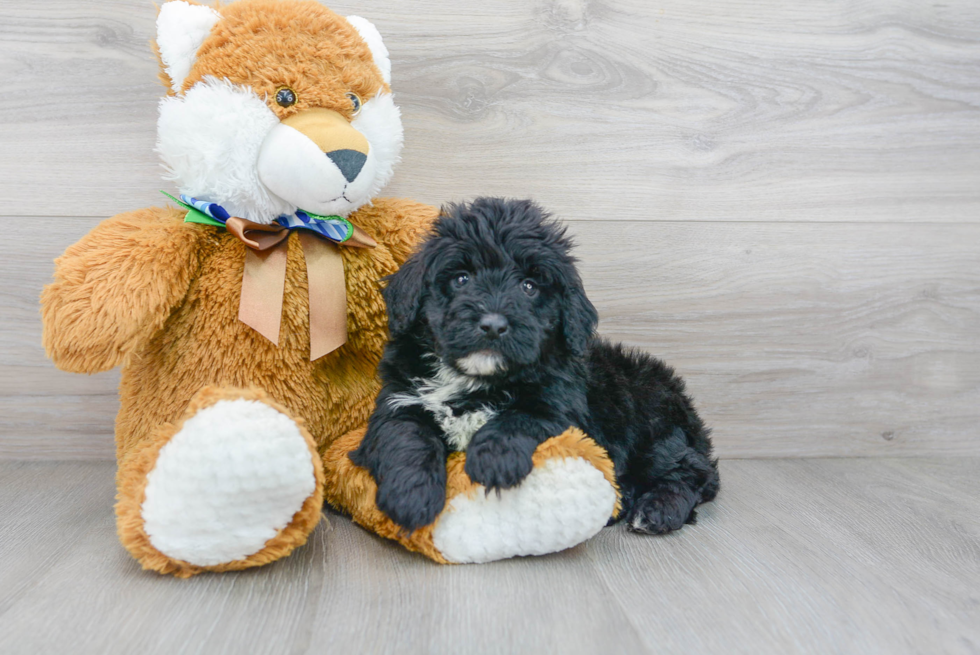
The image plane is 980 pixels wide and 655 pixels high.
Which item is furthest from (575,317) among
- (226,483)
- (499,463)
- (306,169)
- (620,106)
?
(620,106)

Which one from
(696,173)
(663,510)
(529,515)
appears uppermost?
(696,173)

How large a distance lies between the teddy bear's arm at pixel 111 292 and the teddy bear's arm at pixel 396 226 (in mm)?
399

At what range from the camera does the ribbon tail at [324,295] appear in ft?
4.72

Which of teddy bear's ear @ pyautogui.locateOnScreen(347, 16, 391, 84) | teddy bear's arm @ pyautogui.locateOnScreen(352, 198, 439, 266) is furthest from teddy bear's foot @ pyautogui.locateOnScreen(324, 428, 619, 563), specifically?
teddy bear's ear @ pyautogui.locateOnScreen(347, 16, 391, 84)

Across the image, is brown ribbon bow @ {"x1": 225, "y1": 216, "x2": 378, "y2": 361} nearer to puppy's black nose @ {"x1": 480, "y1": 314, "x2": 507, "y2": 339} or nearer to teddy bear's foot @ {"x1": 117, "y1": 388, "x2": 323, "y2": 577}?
teddy bear's foot @ {"x1": 117, "y1": 388, "x2": 323, "y2": 577}

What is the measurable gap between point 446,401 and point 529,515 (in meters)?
0.28

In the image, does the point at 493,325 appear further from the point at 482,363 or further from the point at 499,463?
the point at 499,463

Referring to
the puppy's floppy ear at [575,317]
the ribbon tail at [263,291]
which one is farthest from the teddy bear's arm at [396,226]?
the puppy's floppy ear at [575,317]

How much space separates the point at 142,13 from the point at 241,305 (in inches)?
36.7

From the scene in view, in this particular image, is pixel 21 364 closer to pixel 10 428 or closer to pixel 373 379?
pixel 10 428

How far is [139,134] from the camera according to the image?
1787 millimetres

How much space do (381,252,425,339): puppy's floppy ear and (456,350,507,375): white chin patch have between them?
0.15m

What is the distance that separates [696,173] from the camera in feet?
6.38

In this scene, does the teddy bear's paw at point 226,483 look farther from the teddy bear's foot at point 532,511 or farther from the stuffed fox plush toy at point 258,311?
the teddy bear's foot at point 532,511
